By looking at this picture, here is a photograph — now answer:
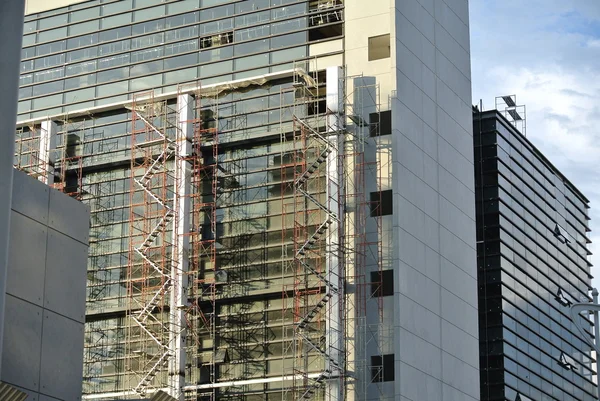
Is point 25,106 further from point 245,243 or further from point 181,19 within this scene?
point 245,243

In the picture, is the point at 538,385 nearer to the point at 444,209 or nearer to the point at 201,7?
the point at 444,209

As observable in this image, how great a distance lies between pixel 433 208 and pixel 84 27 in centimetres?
2253

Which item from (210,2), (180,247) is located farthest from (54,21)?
(180,247)

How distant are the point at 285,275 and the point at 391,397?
25.5 feet

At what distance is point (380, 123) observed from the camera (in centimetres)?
5378

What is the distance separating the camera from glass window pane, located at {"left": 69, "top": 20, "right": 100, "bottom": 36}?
63844mm

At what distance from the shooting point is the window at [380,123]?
53.7 metres

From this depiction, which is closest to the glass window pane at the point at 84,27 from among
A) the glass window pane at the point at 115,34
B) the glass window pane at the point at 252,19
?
the glass window pane at the point at 115,34

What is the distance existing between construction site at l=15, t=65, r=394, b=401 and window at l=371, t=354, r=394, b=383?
6 centimetres

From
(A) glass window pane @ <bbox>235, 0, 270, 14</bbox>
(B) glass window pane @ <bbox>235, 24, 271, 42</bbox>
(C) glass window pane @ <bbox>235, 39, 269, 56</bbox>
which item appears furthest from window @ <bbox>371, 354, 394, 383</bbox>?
(A) glass window pane @ <bbox>235, 0, 270, 14</bbox>

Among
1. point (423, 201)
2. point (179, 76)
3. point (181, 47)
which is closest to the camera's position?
point (423, 201)

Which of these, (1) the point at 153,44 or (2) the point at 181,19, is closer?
(2) the point at 181,19

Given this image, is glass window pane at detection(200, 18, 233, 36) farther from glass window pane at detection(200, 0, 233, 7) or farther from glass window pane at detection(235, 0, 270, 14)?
glass window pane at detection(200, 0, 233, 7)

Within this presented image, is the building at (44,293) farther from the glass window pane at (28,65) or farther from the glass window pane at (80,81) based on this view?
the glass window pane at (28,65)
